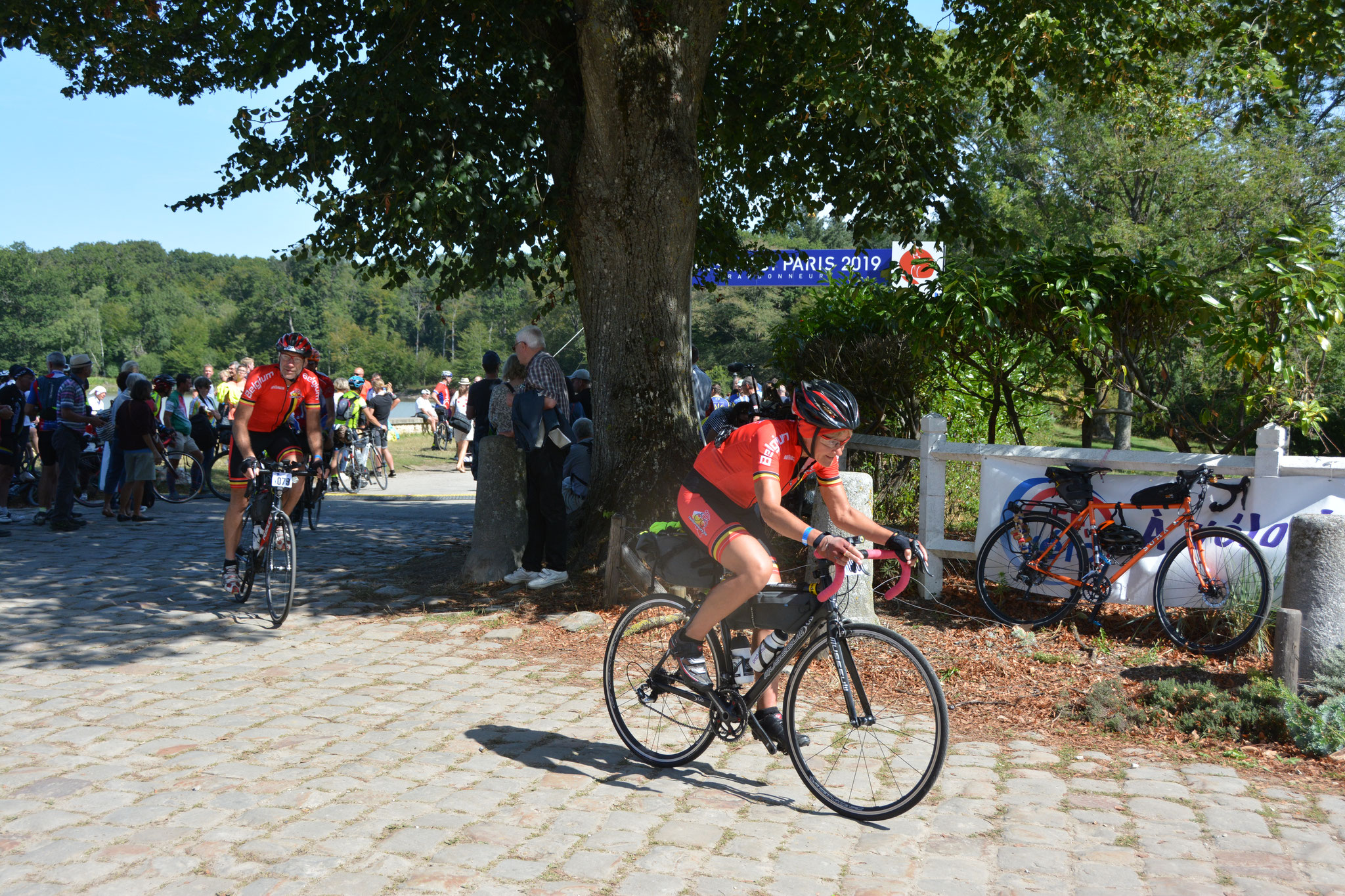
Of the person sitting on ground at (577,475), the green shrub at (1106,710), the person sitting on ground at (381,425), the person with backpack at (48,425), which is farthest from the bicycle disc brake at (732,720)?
the person sitting on ground at (381,425)

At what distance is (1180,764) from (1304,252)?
347cm

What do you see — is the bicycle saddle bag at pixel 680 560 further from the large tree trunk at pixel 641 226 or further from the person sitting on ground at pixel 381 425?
the person sitting on ground at pixel 381 425

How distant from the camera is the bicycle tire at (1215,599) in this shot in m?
6.13

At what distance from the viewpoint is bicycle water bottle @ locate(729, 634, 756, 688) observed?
461 cm

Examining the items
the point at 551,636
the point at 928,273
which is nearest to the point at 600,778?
the point at 551,636

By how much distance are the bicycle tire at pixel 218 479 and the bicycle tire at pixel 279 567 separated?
7140 millimetres

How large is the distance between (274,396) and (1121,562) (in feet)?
20.1

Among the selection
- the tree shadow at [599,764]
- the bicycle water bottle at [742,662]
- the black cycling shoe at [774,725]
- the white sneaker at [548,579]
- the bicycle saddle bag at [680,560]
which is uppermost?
the bicycle saddle bag at [680,560]

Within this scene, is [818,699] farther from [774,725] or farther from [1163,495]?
[1163,495]

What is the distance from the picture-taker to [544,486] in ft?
28.0

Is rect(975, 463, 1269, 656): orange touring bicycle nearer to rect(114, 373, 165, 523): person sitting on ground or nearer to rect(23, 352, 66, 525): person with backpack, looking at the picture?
rect(114, 373, 165, 523): person sitting on ground

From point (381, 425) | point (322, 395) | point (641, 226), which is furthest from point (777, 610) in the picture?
point (381, 425)

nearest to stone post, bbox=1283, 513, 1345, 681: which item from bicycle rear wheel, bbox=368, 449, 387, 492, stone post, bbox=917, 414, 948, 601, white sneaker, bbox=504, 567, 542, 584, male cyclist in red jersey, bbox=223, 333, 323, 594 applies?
stone post, bbox=917, 414, 948, 601

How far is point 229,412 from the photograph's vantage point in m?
19.8
